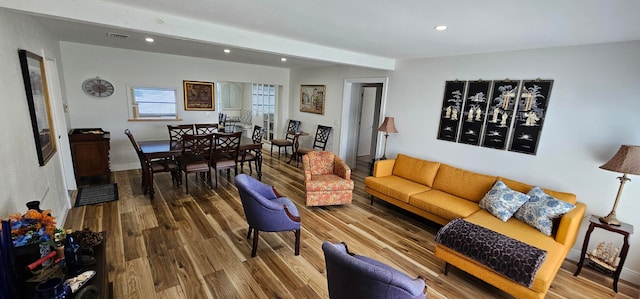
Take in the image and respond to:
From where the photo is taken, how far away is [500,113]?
3.51 m

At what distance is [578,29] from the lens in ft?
7.57

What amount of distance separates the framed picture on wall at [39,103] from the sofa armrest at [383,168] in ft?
13.2

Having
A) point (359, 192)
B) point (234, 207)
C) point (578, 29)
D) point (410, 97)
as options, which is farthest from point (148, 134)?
point (578, 29)

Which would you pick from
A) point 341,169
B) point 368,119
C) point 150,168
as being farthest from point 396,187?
point 150,168

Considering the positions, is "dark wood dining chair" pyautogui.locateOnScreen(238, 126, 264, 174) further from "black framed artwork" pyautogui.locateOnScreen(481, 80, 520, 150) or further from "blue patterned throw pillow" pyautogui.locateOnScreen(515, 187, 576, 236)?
"blue patterned throw pillow" pyautogui.locateOnScreen(515, 187, 576, 236)

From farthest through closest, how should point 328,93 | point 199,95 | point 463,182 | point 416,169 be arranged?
1. point 328,93
2. point 199,95
3. point 416,169
4. point 463,182

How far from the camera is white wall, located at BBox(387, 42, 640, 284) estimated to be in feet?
8.73

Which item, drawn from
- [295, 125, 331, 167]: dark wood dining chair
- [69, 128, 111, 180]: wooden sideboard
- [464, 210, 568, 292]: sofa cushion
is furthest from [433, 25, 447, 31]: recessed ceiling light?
[69, 128, 111, 180]: wooden sideboard

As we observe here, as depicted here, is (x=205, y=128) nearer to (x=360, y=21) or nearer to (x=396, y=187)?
(x=396, y=187)

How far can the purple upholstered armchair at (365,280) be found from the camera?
4.82 feet

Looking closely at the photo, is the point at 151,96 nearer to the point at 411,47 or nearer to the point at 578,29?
the point at 411,47

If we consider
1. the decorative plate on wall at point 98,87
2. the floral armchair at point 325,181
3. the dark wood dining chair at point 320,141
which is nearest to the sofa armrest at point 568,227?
the floral armchair at point 325,181

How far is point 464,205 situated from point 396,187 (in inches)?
34.8

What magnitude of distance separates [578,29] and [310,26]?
2390mm
